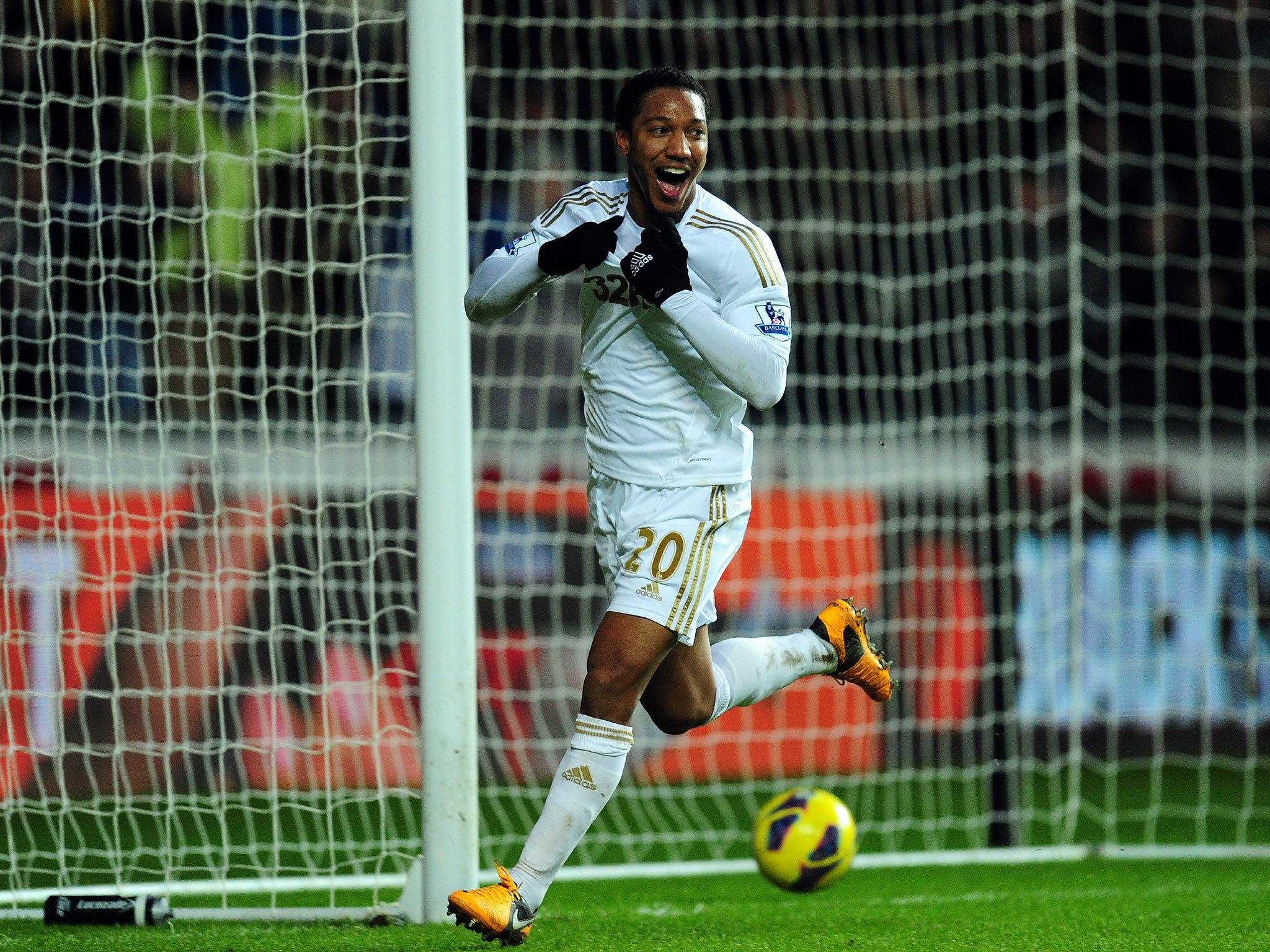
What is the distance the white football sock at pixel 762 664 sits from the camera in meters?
3.50

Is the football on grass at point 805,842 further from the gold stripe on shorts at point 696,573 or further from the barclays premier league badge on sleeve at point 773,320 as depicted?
the barclays premier league badge on sleeve at point 773,320

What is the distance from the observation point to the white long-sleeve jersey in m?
3.14

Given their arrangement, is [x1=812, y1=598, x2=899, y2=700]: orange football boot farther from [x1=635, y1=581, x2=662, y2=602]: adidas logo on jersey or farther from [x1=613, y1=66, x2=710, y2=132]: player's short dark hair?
[x1=613, y1=66, x2=710, y2=132]: player's short dark hair

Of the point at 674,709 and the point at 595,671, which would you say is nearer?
the point at 595,671

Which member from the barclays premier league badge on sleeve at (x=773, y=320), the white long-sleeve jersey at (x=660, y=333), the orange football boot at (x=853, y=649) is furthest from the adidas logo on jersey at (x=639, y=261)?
the orange football boot at (x=853, y=649)

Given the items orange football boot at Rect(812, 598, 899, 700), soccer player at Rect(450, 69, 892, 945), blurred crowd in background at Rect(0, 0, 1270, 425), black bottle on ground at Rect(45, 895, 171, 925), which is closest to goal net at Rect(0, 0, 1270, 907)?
blurred crowd in background at Rect(0, 0, 1270, 425)

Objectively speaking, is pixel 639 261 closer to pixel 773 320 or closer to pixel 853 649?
pixel 773 320

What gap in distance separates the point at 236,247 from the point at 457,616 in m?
5.18

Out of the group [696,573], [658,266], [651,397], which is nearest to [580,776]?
[696,573]

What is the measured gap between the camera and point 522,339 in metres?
8.33

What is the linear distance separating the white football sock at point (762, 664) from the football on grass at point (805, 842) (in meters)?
0.56

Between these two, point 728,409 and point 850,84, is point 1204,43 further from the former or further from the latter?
point 728,409

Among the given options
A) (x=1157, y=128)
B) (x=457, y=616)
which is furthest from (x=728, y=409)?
(x=1157, y=128)

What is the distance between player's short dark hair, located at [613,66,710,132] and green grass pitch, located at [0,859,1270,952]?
1.82 metres
